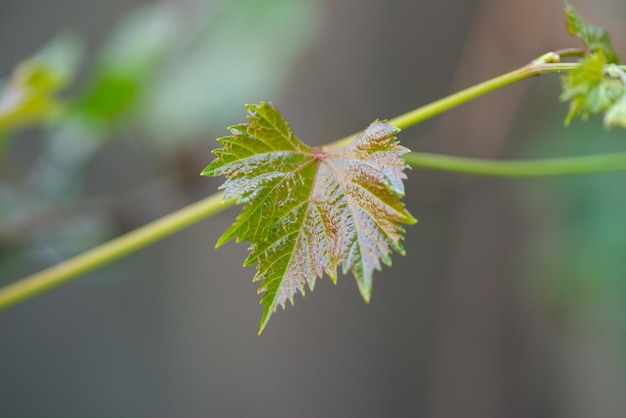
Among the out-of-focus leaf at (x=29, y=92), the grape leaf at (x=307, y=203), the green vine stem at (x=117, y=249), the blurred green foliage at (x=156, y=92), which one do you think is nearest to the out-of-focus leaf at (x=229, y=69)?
the blurred green foliage at (x=156, y=92)

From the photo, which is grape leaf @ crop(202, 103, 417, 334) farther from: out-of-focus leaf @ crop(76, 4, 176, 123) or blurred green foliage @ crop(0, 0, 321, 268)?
out-of-focus leaf @ crop(76, 4, 176, 123)

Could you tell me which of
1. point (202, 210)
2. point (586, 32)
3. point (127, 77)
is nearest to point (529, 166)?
point (586, 32)

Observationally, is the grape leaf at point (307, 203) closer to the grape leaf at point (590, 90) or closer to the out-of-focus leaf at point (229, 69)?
the grape leaf at point (590, 90)

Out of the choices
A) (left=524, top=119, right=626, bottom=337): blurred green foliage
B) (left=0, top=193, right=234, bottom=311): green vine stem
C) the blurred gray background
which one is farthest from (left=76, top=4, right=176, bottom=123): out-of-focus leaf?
(left=524, top=119, right=626, bottom=337): blurred green foliage

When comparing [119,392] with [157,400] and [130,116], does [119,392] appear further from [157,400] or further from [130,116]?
[130,116]

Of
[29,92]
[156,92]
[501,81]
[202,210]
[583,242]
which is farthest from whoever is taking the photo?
[583,242]

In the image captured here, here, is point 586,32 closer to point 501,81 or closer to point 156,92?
point 501,81
